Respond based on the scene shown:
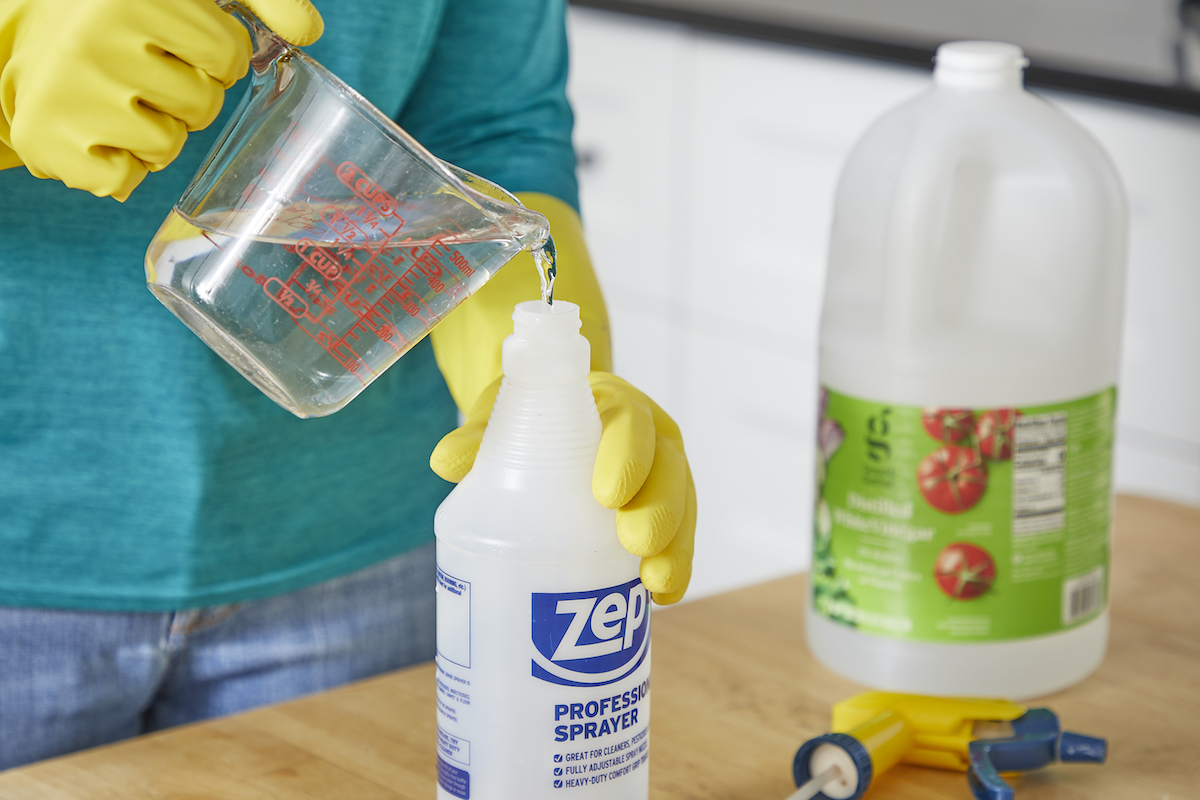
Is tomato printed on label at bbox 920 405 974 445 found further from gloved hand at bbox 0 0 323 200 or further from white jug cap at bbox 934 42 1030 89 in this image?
gloved hand at bbox 0 0 323 200

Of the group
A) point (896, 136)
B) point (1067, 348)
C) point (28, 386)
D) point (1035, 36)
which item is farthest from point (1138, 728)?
point (1035, 36)

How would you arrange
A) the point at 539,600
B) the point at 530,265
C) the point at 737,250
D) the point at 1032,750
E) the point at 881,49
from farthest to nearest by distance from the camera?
the point at 737,250
the point at 881,49
the point at 530,265
the point at 1032,750
the point at 539,600

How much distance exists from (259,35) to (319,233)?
95 mm

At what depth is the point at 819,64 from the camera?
1648mm

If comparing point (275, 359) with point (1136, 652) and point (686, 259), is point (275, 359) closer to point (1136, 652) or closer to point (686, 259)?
point (1136, 652)

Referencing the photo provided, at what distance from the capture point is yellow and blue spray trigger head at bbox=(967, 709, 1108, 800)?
633mm

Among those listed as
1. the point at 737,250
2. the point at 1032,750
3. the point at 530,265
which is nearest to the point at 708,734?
the point at 1032,750

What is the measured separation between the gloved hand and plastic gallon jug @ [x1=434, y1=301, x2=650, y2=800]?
0.17 m

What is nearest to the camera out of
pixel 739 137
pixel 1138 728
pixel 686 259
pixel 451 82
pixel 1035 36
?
pixel 1138 728

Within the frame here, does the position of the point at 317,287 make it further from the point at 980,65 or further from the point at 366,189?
the point at 980,65

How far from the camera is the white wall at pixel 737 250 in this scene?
57.2 inches

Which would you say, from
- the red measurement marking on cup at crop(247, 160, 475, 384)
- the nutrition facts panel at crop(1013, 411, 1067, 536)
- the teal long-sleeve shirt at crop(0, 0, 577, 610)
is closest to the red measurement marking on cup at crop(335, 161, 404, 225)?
the red measurement marking on cup at crop(247, 160, 475, 384)

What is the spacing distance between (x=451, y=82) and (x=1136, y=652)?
555 mm

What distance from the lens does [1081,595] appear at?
755 mm
